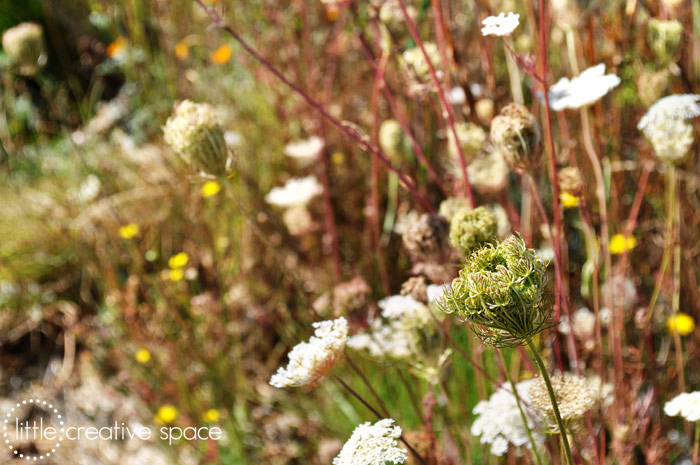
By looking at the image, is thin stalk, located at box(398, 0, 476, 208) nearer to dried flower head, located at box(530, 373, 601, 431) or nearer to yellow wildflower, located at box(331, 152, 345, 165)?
dried flower head, located at box(530, 373, 601, 431)

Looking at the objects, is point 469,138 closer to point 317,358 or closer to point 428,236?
point 428,236

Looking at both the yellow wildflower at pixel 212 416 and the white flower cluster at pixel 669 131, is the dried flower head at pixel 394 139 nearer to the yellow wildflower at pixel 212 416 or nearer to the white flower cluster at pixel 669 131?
the white flower cluster at pixel 669 131

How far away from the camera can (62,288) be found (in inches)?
112

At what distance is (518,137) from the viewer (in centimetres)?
99

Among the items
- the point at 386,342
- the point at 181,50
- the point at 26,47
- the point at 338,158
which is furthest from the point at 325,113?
the point at 181,50

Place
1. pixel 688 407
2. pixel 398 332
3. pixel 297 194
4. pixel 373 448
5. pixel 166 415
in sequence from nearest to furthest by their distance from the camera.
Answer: pixel 373 448 < pixel 688 407 < pixel 398 332 < pixel 166 415 < pixel 297 194

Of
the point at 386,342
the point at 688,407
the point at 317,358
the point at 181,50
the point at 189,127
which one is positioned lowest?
the point at 688,407

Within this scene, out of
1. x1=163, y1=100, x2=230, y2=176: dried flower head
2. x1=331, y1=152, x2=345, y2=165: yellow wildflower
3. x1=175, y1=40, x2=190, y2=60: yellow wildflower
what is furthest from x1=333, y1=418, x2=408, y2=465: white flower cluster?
x1=175, y1=40, x2=190, y2=60: yellow wildflower

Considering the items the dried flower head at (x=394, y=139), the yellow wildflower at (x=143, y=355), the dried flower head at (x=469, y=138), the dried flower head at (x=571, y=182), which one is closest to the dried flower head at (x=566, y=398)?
the dried flower head at (x=571, y=182)

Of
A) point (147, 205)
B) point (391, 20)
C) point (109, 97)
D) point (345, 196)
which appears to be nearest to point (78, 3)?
point (109, 97)

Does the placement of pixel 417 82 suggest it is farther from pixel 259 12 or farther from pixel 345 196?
pixel 259 12

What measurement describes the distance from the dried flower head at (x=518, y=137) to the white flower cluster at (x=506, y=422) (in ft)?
1.08

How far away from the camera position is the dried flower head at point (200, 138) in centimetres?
108

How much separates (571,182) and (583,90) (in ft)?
0.50
